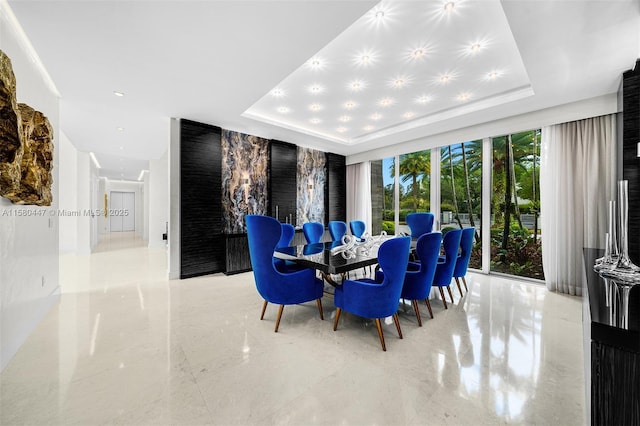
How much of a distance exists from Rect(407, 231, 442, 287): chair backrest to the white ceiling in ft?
6.50

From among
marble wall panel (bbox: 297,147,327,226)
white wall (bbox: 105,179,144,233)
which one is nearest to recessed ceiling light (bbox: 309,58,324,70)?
marble wall panel (bbox: 297,147,327,226)

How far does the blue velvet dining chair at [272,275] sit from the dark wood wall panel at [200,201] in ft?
8.34

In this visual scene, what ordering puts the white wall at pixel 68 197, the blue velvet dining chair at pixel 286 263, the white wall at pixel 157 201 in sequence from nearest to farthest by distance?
1. the blue velvet dining chair at pixel 286 263
2. the white wall at pixel 68 197
3. the white wall at pixel 157 201

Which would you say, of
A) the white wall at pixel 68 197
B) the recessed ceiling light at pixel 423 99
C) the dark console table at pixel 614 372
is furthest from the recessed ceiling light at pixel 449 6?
the white wall at pixel 68 197

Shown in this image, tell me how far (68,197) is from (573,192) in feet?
35.6

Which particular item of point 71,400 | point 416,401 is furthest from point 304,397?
point 71,400

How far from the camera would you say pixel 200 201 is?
477 centimetres

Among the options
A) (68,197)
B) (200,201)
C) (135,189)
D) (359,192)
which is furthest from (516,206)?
(135,189)

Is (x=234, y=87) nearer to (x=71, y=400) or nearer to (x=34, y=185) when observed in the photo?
(x=34, y=185)

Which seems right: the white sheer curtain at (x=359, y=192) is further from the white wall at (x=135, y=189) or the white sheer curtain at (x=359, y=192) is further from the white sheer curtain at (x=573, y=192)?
the white wall at (x=135, y=189)

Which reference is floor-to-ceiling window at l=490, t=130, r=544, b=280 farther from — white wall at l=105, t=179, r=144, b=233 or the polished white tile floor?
white wall at l=105, t=179, r=144, b=233

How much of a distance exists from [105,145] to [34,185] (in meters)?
5.15

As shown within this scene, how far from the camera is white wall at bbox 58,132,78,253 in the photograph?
21.7ft

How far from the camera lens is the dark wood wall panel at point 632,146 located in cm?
290
